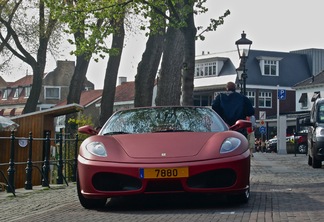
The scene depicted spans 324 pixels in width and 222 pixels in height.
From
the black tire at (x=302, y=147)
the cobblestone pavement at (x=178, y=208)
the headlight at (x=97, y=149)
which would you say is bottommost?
the black tire at (x=302, y=147)

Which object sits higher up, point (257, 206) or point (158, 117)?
point (158, 117)

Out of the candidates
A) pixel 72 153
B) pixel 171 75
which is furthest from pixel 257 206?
pixel 171 75

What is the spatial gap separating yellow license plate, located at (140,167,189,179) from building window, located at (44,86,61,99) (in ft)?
375

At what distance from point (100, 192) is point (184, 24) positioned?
10.9 meters

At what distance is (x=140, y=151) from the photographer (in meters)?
9.84

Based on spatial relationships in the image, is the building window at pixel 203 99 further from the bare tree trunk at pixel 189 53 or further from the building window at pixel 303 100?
the bare tree trunk at pixel 189 53

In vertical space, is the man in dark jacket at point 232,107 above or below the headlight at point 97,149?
above

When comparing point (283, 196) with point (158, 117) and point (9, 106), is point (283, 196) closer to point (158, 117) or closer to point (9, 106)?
point (158, 117)

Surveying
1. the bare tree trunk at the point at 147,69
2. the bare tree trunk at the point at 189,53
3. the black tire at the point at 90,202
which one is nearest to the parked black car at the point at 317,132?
the bare tree trunk at the point at 189,53

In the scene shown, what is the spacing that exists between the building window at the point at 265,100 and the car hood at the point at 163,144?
8284cm

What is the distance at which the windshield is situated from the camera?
424 inches

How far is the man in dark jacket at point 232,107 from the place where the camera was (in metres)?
14.0

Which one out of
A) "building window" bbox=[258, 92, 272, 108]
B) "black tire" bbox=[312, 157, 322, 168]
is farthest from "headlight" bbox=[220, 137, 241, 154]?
"building window" bbox=[258, 92, 272, 108]

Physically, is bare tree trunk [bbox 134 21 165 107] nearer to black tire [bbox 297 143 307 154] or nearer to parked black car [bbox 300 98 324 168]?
parked black car [bbox 300 98 324 168]
